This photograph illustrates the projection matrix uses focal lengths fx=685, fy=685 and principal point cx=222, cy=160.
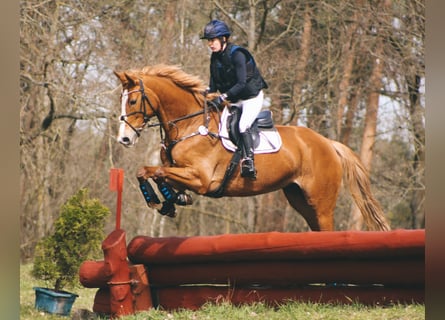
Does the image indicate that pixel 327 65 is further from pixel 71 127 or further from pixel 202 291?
pixel 202 291

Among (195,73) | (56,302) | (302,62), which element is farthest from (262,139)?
(302,62)

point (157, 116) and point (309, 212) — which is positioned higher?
point (157, 116)

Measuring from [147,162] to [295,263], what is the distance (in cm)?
886

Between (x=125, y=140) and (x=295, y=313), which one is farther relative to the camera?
(x=125, y=140)

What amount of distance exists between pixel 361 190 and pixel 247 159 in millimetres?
1494

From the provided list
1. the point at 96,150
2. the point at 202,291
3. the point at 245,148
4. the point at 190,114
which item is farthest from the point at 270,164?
the point at 96,150

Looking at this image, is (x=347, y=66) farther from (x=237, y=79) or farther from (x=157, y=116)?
(x=157, y=116)

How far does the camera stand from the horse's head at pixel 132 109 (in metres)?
Answer: 5.77

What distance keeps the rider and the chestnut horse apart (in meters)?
0.15

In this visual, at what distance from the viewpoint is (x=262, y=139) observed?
21.1ft

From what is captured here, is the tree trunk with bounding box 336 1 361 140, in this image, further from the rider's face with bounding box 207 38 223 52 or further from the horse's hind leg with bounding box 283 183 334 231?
the rider's face with bounding box 207 38 223 52

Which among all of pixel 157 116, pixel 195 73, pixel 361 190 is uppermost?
pixel 195 73

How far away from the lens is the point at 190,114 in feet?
20.6

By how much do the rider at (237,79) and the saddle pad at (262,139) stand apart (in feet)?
0.39
